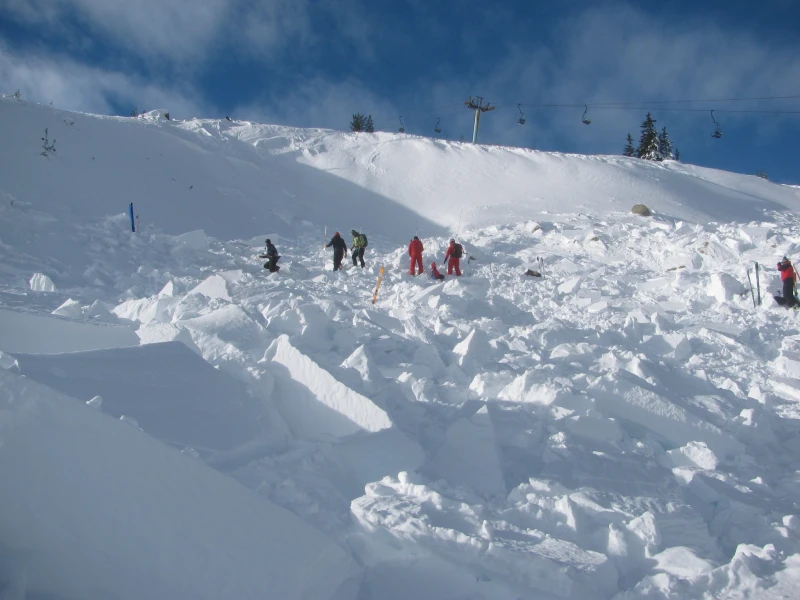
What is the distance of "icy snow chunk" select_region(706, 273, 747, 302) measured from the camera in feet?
36.4

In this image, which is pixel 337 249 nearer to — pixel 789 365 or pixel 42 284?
pixel 42 284

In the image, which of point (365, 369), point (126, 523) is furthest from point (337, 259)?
point (126, 523)

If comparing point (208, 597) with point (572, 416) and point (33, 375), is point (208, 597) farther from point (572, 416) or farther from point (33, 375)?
point (572, 416)

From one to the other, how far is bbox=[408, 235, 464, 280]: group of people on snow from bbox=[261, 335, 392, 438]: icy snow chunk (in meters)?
7.96

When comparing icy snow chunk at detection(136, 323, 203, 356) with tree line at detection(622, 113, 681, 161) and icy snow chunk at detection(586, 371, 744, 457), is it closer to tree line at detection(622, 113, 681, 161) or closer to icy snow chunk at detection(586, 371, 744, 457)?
icy snow chunk at detection(586, 371, 744, 457)

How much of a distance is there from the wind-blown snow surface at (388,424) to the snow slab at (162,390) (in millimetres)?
21

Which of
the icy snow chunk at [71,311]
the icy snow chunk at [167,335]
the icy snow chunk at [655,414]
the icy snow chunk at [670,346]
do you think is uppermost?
the icy snow chunk at [167,335]

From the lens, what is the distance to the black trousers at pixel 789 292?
34.7 ft

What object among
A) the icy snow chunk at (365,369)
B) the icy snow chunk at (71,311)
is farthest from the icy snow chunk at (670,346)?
the icy snow chunk at (71,311)

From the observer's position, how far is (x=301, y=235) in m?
20.1

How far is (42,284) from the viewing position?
31.8ft

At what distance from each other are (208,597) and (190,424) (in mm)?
1989

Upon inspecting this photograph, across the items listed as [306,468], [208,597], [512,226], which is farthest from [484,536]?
[512,226]

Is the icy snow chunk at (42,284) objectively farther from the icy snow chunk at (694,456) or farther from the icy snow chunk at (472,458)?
the icy snow chunk at (694,456)
